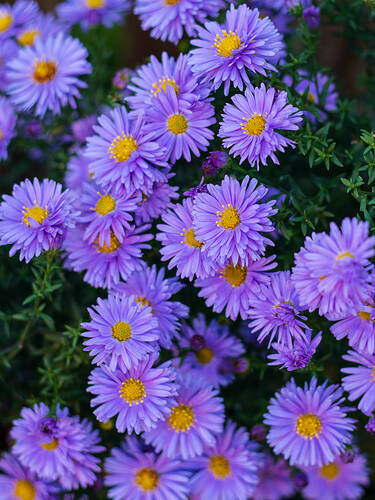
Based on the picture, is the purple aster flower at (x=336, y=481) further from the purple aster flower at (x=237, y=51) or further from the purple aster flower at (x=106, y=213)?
the purple aster flower at (x=237, y=51)

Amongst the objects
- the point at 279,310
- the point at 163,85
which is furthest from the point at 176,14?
the point at 279,310

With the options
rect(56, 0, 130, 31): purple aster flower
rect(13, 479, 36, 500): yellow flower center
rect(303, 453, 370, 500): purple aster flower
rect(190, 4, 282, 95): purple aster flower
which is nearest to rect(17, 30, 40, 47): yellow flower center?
rect(56, 0, 130, 31): purple aster flower

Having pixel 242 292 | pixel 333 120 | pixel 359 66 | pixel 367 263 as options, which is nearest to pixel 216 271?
pixel 242 292

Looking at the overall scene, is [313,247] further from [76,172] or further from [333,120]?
[76,172]

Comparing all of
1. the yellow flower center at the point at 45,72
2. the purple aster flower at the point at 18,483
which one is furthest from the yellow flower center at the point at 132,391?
the yellow flower center at the point at 45,72

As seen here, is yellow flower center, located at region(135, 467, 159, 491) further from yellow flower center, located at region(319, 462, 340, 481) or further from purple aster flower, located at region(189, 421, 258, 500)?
yellow flower center, located at region(319, 462, 340, 481)

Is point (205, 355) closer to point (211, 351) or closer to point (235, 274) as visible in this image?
point (211, 351)
